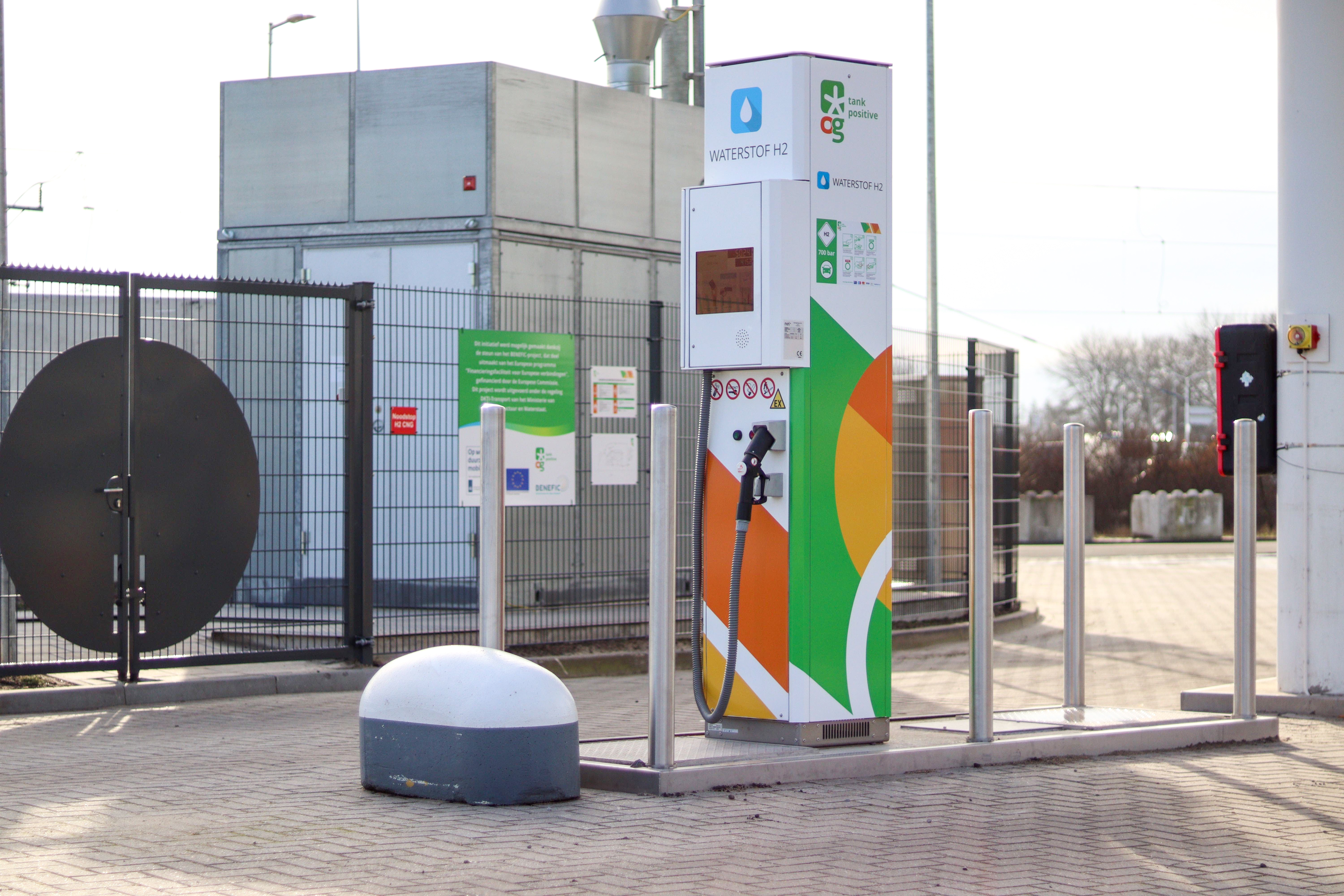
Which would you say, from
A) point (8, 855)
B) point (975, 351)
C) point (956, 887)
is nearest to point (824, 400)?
point (956, 887)

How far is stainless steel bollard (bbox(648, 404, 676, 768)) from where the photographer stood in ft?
21.1

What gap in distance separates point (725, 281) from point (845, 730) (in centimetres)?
224

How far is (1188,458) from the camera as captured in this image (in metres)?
47.2

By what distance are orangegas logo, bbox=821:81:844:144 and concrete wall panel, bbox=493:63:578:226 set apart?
6.67 meters

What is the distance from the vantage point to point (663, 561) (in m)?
6.52

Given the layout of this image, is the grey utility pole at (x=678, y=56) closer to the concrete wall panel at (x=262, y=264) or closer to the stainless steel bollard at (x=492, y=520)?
the concrete wall panel at (x=262, y=264)

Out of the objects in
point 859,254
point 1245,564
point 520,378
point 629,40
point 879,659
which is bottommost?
point 879,659

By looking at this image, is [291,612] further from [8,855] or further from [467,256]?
[8,855]

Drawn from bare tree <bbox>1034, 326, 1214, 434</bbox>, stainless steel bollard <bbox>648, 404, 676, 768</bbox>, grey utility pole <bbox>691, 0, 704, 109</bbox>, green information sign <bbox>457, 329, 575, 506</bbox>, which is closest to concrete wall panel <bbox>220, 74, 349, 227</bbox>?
green information sign <bbox>457, 329, 575, 506</bbox>

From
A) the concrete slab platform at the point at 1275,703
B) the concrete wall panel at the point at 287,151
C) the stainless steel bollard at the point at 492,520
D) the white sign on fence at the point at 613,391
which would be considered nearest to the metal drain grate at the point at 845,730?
the stainless steel bollard at the point at 492,520

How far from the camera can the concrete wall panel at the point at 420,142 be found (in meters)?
13.7

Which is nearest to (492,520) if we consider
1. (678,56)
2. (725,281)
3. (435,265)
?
(725,281)

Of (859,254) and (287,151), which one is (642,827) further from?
(287,151)

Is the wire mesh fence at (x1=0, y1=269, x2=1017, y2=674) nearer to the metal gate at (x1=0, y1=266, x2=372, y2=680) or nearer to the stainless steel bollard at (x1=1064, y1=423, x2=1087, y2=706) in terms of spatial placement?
the metal gate at (x1=0, y1=266, x2=372, y2=680)
